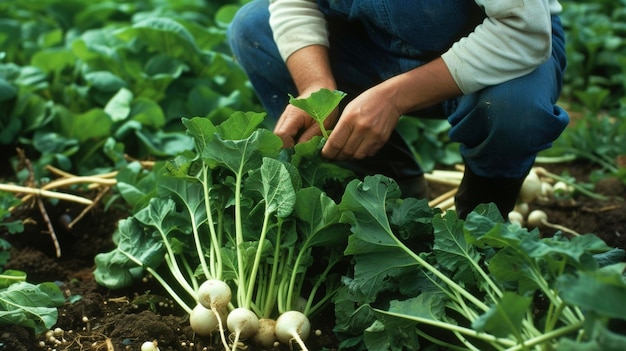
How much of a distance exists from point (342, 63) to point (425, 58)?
11.3 inches

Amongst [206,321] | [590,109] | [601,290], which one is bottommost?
[590,109]

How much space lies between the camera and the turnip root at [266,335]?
5.20 feet

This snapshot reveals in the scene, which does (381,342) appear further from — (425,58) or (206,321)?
(425,58)

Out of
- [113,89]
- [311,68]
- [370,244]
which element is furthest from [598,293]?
[113,89]

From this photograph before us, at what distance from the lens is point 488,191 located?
194 centimetres

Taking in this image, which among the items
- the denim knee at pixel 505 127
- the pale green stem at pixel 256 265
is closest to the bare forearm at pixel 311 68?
the denim knee at pixel 505 127

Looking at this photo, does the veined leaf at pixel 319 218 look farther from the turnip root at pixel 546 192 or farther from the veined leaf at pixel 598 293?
the turnip root at pixel 546 192

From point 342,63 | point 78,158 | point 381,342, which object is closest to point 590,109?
point 342,63

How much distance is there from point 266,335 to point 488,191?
0.66 metres

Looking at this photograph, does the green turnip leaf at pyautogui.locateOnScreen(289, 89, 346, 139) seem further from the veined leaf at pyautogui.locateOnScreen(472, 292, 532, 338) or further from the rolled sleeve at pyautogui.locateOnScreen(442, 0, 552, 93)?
the veined leaf at pyautogui.locateOnScreen(472, 292, 532, 338)

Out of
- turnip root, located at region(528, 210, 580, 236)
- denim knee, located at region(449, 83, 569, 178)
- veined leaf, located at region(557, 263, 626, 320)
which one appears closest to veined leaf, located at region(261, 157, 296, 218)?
denim knee, located at region(449, 83, 569, 178)

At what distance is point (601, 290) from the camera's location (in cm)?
117

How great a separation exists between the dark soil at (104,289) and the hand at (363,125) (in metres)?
0.35

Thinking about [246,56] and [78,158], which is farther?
[78,158]
